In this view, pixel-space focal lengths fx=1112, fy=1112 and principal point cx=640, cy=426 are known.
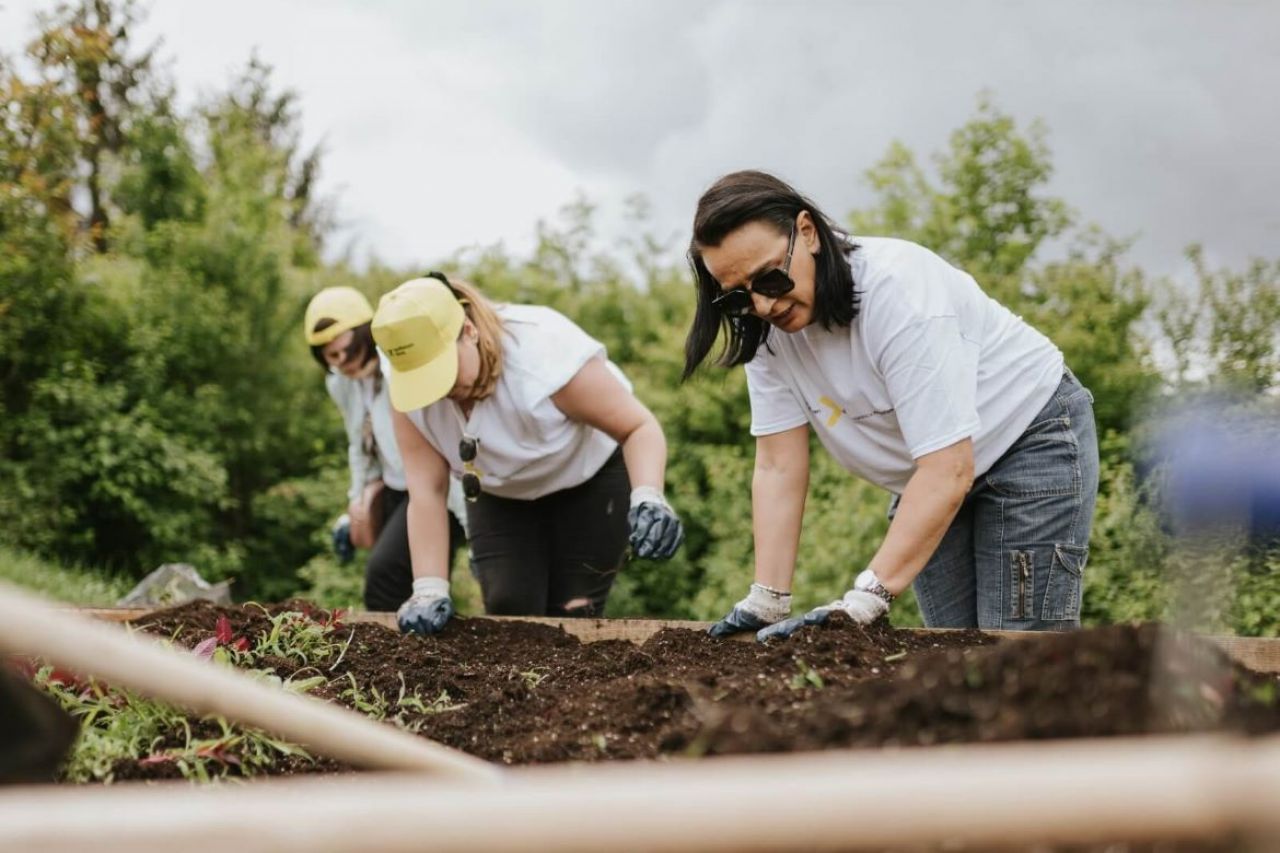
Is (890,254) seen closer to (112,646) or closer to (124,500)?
(112,646)

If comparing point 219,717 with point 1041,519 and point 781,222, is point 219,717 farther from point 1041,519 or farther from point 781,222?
point 1041,519

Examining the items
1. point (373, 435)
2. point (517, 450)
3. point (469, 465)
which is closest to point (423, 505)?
point (469, 465)

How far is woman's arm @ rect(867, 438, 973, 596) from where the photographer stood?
94.3 inches

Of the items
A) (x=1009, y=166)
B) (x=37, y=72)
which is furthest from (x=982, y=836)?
(x=37, y=72)

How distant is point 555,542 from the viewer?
379 cm

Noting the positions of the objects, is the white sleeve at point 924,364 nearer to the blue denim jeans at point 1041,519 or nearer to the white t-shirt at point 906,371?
the white t-shirt at point 906,371

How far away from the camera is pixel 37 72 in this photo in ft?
26.6

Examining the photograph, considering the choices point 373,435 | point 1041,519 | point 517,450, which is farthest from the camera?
point 373,435

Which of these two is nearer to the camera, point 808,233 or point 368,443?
point 808,233

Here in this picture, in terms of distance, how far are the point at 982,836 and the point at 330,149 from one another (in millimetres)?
16921

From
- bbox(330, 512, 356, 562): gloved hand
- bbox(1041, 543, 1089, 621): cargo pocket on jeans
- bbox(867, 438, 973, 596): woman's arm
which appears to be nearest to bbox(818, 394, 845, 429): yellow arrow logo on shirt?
bbox(867, 438, 973, 596): woman's arm

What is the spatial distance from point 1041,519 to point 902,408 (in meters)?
0.48

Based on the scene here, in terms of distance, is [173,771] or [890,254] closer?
[173,771]

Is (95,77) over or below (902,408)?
over
